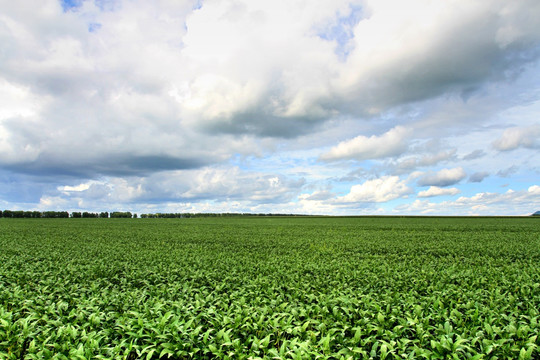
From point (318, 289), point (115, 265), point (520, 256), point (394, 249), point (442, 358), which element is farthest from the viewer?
point (394, 249)

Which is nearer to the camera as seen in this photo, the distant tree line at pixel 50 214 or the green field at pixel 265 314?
the green field at pixel 265 314

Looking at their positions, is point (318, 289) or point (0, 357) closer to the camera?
point (0, 357)

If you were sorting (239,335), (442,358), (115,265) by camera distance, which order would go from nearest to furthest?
(442,358)
(239,335)
(115,265)

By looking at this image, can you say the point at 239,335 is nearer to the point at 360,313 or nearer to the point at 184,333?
the point at 184,333

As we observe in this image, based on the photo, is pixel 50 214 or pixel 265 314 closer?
pixel 265 314

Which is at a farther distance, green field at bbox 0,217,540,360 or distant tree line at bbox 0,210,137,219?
distant tree line at bbox 0,210,137,219

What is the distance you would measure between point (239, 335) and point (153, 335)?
5.65 ft

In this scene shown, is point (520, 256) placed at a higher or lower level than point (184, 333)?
lower

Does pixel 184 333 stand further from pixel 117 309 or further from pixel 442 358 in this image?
pixel 442 358

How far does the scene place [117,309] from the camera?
7664 mm

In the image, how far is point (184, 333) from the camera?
5078 millimetres

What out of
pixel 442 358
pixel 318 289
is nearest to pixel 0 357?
pixel 442 358

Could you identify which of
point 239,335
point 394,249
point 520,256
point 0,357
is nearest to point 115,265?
point 0,357

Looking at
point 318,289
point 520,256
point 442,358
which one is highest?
point 442,358
